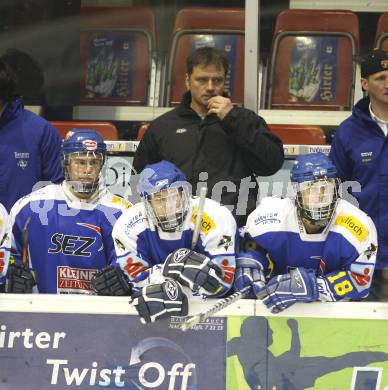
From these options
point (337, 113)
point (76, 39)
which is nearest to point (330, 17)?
point (337, 113)

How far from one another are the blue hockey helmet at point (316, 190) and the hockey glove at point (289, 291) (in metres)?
0.25

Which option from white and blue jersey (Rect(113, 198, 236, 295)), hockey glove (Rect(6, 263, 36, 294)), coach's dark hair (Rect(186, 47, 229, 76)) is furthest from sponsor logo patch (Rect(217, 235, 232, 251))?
coach's dark hair (Rect(186, 47, 229, 76))

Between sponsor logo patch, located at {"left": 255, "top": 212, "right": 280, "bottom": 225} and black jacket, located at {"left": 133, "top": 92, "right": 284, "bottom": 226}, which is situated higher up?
black jacket, located at {"left": 133, "top": 92, "right": 284, "bottom": 226}

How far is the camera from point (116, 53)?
212 inches

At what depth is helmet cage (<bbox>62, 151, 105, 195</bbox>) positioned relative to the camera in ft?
11.6

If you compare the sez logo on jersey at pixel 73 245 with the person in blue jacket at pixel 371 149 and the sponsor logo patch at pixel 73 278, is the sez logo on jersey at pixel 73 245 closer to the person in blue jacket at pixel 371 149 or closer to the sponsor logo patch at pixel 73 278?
the sponsor logo patch at pixel 73 278

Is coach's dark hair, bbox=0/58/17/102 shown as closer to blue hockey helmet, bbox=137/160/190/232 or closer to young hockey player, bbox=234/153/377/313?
blue hockey helmet, bbox=137/160/190/232

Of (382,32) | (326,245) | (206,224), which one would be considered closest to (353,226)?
(326,245)

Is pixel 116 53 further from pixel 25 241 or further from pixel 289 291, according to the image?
pixel 289 291

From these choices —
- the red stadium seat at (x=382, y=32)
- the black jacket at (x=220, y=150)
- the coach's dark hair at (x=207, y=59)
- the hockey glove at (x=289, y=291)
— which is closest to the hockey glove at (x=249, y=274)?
the hockey glove at (x=289, y=291)

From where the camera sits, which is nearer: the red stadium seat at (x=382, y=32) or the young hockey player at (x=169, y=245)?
the young hockey player at (x=169, y=245)

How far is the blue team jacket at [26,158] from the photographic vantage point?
3.94 meters

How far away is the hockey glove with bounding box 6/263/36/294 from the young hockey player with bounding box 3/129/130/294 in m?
0.08

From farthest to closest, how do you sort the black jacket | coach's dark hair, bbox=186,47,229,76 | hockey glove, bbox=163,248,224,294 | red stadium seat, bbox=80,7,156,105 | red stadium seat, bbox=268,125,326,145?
1. red stadium seat, bbox=80,7,156,105
2. red stadium seat, bbox=268,125,326,145
3. coach's dark hair, bbox=186,47,229,76
4. the black jacket
5. hockey glove, bbox=163,248,224,294
